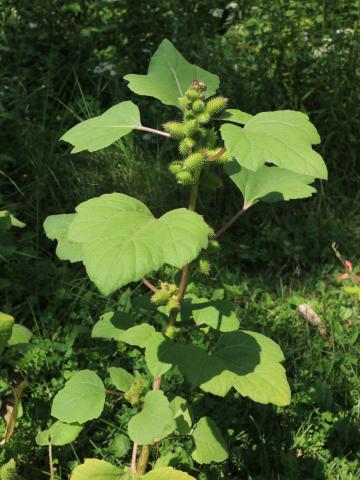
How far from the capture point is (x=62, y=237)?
5.37 ft

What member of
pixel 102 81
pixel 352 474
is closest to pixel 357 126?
pixel 102 81

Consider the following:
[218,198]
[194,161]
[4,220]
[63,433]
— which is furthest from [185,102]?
[218,198]

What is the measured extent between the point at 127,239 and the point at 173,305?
0.45 meters

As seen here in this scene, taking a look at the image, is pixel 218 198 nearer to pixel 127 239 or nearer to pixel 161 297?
pixel 161 297

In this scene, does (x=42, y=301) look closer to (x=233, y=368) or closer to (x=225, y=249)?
(x=225, y=249)

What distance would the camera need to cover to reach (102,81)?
4.33 m

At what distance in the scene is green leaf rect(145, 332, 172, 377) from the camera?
1.53 meters

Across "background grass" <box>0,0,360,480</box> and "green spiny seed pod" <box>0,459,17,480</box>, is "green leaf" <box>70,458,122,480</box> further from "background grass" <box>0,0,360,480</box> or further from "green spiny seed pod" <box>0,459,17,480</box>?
"background grass" <box>0,0,360,480</box>

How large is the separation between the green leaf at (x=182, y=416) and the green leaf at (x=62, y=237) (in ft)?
1.98

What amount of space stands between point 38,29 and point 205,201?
1.82 meters

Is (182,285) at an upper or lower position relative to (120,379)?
upper

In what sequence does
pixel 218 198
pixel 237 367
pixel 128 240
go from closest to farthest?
pixel 128 240 < pixel 237 367 < pixel 218 198

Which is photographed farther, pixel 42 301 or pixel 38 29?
pixel 38 29

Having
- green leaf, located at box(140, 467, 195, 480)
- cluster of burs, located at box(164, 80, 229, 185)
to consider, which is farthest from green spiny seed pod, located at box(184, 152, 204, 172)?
green leaf, located at box(140, 467, 195, 480)
